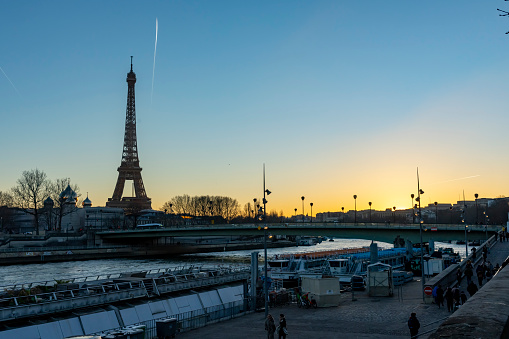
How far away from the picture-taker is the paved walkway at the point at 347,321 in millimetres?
23578

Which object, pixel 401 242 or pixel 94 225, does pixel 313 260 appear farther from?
pixel 94 225

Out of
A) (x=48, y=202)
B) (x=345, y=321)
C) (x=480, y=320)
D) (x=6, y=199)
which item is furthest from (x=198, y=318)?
(x=6, y=199)

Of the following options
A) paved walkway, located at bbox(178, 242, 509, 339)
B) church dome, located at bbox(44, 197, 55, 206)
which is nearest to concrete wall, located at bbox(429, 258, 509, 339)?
paved walkway, located at bbox(178, 242, 509, 339)

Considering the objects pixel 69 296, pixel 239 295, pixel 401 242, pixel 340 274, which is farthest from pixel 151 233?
pixel 69 296

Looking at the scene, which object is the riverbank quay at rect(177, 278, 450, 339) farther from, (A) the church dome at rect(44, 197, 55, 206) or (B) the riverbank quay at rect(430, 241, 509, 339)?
(A) the church dome at rect(44, 197, 55, 206)

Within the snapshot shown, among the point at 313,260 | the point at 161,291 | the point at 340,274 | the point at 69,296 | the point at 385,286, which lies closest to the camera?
the point at 69,296

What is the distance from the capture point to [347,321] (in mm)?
26922

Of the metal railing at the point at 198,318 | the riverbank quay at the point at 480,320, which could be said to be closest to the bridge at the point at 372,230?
the metal railing at the point at 198,318

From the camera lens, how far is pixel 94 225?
558ft

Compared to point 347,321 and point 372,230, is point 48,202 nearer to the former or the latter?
point 372,230

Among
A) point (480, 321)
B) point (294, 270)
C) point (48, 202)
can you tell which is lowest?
point (294, 270)

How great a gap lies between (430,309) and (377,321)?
12.9 feet

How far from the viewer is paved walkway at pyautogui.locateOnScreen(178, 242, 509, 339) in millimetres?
23578

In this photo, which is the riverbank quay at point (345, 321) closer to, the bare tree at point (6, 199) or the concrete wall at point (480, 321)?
the concrete wall at point (480, 321)
